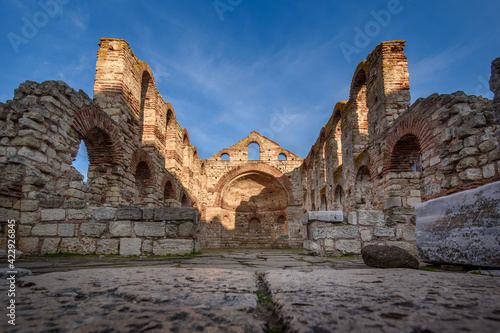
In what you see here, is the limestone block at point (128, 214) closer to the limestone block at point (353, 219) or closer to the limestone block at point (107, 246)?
the limestone block at point (107, 246)

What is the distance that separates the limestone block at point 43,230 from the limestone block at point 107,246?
0.81 metres

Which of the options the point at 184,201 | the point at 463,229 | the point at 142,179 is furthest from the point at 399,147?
the point at 184,201

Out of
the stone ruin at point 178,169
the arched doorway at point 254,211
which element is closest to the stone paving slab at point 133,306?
the stone ruin at point 178,169

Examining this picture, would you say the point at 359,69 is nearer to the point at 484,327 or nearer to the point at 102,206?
the point at 102,206

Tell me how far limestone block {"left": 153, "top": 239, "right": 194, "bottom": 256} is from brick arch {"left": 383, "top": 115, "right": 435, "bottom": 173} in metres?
5.52

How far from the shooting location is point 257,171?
19.0 m

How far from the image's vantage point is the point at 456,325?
2.91ft

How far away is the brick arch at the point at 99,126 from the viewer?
20.6 feet

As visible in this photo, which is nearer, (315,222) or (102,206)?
(102,206)

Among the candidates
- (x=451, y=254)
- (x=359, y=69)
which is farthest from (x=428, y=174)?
(x=359, y=69)

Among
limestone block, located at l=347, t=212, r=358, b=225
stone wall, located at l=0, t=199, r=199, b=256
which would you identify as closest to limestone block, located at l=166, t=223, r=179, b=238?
stone wall, located at l=0, t=199, r=199, b=256

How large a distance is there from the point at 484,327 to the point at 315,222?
511 centimetres

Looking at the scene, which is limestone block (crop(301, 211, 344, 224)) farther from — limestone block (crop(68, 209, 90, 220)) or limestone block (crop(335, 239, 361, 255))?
limestone block (crop(68, 209, 90, 220))

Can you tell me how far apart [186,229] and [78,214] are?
193cm
